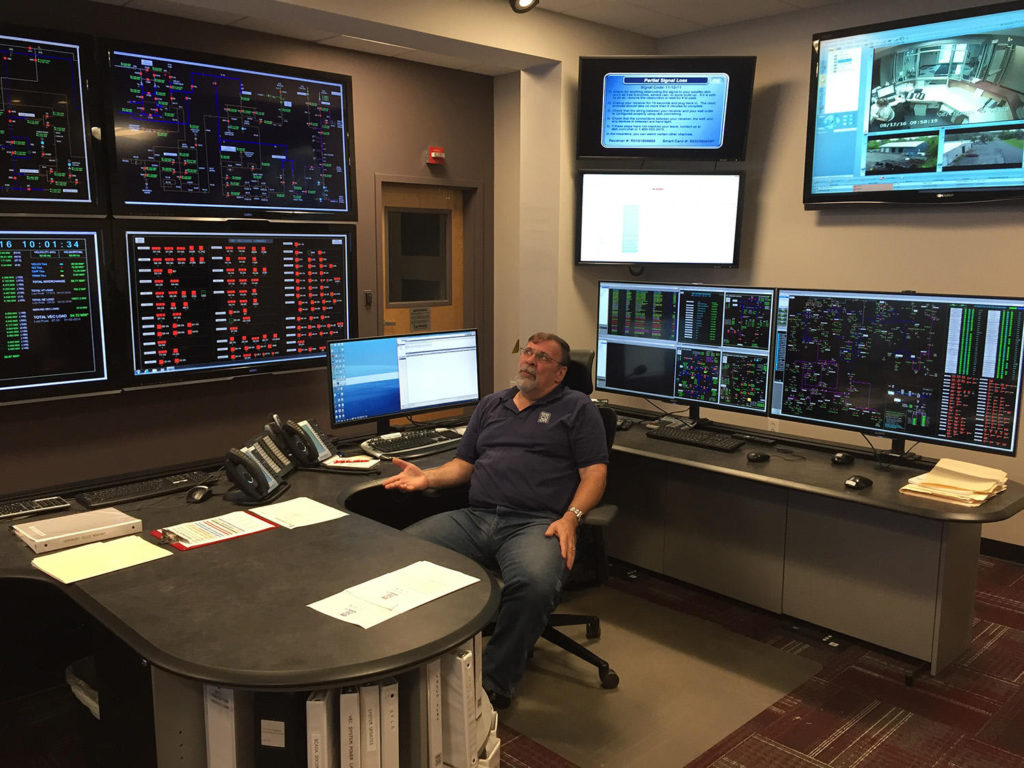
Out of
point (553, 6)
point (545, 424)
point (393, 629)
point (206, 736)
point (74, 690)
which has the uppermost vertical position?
point (553, 6)

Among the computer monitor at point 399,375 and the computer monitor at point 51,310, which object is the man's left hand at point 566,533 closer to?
the computer monitor at point 399,375

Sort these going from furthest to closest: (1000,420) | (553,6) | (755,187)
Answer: (755,187) → (553,6) → (1000,420)

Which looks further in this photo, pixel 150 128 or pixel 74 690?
pixel 150 128

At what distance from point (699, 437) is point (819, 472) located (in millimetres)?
546

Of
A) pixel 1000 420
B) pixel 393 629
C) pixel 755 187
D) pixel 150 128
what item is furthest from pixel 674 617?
pixel 150 128

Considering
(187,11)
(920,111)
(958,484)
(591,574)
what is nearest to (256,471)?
(591,574)

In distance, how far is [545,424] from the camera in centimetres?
295

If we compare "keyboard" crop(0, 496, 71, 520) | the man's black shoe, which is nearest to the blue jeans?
the man's black shoe

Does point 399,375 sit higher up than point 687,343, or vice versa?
point 687,343

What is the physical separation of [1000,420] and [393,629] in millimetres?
2138

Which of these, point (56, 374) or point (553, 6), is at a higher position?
point (553, 6)

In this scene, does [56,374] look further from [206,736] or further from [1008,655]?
[1008,655]

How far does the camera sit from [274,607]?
1848 millimetres

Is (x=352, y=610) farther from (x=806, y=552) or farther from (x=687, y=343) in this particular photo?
(x=687, y=343)
